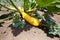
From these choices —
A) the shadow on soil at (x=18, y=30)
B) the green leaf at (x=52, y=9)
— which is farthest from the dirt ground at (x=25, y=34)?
the green leaf at (x=52, y=9)

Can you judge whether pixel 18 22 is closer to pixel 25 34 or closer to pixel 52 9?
pixel 25 34

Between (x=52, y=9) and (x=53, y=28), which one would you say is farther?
(x=52, y=9)

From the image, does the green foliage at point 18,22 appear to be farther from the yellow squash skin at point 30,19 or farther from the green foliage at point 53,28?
the green foliage at point 53,28

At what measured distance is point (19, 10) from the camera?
2.41 m

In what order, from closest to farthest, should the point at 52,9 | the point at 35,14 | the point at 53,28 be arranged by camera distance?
1. the point at 53,28
2. the point at 52,9
3. the point at 35,14

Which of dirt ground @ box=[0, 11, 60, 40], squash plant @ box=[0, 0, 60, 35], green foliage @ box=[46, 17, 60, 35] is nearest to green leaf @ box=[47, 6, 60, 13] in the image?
squash plant @ box=[0, 0, 60, 35]

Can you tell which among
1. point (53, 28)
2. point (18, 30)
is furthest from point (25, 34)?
point (53, 28)

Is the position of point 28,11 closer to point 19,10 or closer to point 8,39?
point 19,10

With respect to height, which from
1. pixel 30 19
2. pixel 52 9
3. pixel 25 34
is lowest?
pixel 25 34

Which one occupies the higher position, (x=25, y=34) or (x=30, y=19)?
(x=30, y=19)

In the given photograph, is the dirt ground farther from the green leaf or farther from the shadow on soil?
the green leaf

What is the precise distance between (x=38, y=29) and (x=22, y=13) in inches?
11.9

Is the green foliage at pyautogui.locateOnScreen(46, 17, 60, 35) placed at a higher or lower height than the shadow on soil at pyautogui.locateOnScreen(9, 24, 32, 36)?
higher

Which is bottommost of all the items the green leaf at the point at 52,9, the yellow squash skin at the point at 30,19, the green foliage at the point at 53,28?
the green foliage at the point at 53,28
